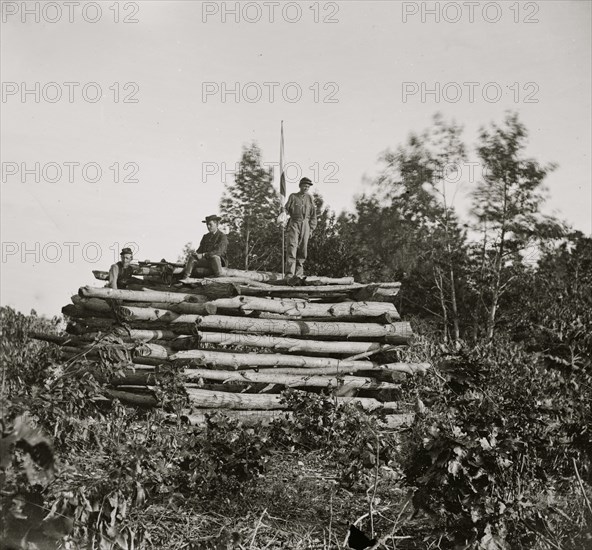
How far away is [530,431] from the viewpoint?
4852mm

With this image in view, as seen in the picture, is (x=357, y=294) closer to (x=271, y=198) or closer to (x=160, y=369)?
(x=160, y=369)

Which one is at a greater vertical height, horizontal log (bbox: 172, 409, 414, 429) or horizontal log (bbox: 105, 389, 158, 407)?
horizontal log (bbox: 105, 389, 158, 407)

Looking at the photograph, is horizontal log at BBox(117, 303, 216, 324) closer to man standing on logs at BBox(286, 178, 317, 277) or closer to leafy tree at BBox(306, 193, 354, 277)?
man standing on logs at BBox(286, 178, 317, 277)

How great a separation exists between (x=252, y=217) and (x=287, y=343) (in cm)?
2086

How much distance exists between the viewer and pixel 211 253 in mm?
10727

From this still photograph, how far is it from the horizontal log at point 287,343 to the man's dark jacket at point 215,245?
216 centimetres

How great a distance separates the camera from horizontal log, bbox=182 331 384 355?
29.0 feet

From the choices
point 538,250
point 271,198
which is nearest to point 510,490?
point 538,250

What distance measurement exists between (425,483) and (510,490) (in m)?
0.60

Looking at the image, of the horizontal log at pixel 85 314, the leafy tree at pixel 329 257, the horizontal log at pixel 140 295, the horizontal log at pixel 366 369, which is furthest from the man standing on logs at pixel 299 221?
the leafy tree at pixel 329 257

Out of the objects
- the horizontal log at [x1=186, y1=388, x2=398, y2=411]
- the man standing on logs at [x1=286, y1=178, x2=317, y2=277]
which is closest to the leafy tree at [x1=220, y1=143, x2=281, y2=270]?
the man standing on logs at [x1=286, y1=178, x2=317, y2=277]

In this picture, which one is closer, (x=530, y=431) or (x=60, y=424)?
(x=530, y=431)

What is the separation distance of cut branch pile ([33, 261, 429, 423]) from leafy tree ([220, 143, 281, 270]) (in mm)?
16627

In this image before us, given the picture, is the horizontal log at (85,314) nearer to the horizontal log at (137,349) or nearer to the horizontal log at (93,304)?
the horizontal log at (93,304)
